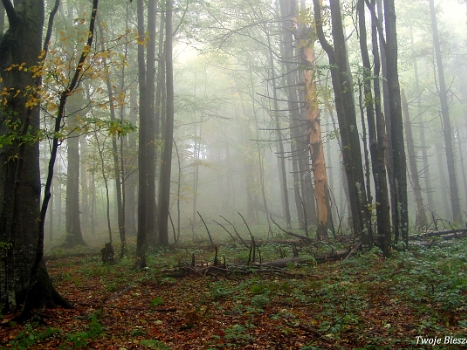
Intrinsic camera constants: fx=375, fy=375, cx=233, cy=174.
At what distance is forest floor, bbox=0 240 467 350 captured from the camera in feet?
14.6

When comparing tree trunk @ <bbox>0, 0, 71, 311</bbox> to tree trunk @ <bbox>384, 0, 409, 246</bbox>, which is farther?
tree trunk @ <bbox>384, 0, 409, 246</bbox>

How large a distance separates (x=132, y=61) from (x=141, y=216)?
11.7m

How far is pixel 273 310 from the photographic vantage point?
5555 millimetres

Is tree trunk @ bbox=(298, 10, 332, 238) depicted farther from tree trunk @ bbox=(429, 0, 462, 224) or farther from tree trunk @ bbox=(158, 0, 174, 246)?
tree trunk @ bbox=(429, 0, 462, 224)

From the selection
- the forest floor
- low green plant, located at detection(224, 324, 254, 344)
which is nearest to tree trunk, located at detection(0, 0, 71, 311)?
the forest floor

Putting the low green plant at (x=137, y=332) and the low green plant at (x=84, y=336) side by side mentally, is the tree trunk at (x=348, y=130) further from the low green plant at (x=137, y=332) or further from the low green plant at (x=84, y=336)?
the low green plant at (x=84, y=336)

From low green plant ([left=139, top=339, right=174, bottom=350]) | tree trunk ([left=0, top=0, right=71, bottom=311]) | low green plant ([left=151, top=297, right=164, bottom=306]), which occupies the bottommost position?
low green plant ([left=139, top=339, right=174, bottom=350])

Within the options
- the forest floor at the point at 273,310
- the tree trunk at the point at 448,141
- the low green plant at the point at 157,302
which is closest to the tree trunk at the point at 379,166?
the forest floor at the point at 273,310

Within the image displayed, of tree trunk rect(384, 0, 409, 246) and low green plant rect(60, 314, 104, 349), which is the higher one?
tree trunk rect(384, 0, 409, 246)

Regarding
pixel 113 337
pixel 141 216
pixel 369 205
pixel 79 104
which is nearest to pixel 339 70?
pixel 369 205

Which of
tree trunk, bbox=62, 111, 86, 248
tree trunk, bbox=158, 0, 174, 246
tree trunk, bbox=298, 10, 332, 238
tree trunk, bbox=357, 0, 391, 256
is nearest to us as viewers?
tree trunk, bbox=357, 0, 391, 256

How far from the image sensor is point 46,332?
4.81 meters

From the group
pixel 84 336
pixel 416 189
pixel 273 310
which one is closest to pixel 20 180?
pixel 84 336

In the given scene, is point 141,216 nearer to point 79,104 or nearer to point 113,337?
point 113,337
